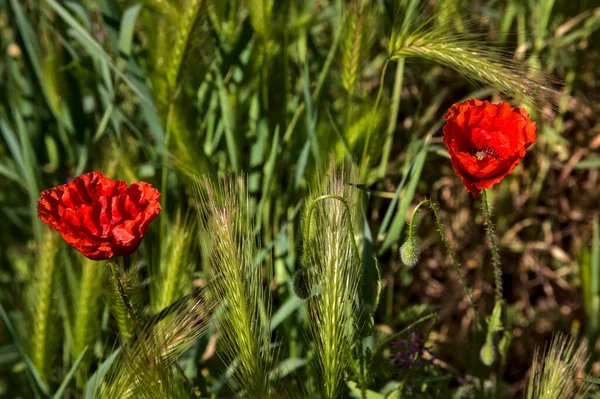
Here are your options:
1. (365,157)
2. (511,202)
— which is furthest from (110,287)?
(511,202)

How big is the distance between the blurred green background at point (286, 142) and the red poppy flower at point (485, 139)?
0.22 ft

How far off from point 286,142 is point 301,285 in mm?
448

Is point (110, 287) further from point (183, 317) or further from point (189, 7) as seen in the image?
point (189, 7)

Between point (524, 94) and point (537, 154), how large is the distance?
0.85 metres

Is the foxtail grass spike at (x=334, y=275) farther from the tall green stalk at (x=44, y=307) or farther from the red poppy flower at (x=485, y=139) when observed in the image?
the tall green stalk at (x=44, y=307)

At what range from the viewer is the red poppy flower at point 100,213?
2.89 feet

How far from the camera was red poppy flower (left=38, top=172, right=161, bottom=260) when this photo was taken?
0.88m

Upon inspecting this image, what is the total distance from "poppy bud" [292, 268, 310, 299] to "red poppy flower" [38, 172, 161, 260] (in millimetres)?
210

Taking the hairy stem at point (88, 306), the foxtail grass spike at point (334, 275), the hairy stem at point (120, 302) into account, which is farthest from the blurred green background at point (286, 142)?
the foxtail grass spike at point (334, 275)

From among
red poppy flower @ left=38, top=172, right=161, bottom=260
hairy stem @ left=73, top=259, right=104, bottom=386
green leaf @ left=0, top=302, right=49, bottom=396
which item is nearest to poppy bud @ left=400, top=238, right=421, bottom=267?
red poppy flower @ left=38, top=172, right=161, bottom=260

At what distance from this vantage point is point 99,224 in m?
0.90

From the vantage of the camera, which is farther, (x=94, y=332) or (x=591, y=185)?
(x=591, y=185)

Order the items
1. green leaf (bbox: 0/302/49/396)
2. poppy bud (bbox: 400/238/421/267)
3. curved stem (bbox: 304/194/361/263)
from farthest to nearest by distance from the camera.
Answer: green leaf (bbox: 0/302/49/396), poppy bud (bbox: 400/238/421/267), curved stem (bbox: 304/194/361/263)

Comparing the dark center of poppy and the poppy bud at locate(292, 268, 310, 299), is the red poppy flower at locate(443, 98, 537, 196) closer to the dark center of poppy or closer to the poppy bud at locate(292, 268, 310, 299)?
the dark center of poppy
